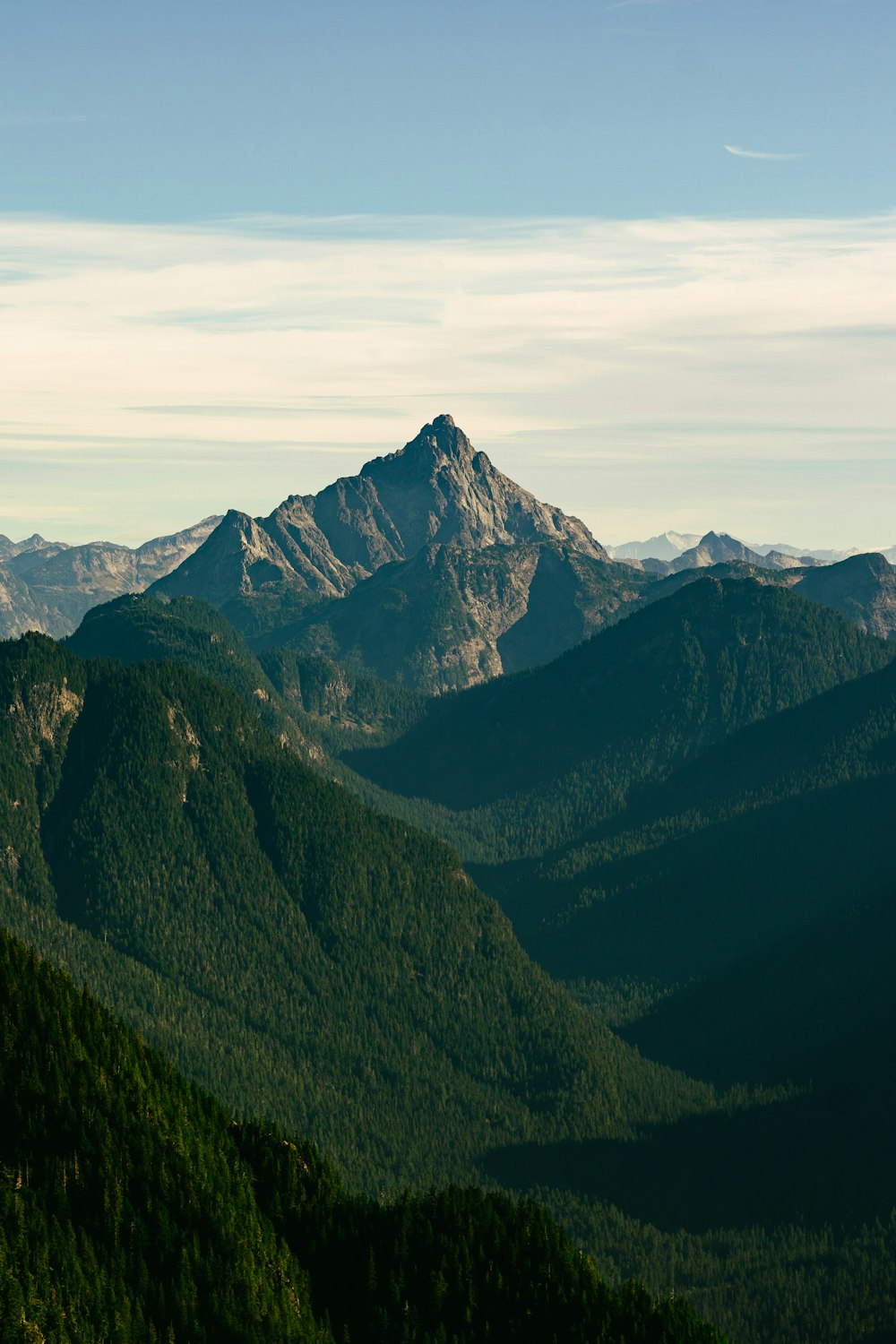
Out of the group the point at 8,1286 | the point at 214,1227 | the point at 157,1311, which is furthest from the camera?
the point at 214,1227

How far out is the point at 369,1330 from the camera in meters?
191

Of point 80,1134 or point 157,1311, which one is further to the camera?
point 80,1134

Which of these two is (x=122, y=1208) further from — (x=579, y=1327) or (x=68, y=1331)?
(x=579, y=1327)

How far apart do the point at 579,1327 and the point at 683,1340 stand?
45.6ft

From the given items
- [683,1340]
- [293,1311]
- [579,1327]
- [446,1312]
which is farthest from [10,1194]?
[683,1340]

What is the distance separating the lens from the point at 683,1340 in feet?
646

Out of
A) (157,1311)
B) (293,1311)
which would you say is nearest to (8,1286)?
(157,1311)

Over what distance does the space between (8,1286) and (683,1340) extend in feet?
271

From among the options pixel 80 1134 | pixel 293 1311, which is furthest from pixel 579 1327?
pixel 80 1134

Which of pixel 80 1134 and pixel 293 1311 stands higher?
pixel 80 1134

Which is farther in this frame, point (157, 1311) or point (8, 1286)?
point (157, 1311)

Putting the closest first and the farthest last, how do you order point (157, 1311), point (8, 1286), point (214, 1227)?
point (8, 1286) → point (157, 1311) → point (214, 1227)

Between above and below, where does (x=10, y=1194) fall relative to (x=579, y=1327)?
above

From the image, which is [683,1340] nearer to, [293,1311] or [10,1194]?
[293,1311]
